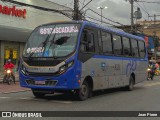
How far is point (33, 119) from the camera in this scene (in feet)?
31.2

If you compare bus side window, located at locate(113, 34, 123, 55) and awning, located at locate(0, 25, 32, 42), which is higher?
awning, located at locate(0, 25, 32, 42)

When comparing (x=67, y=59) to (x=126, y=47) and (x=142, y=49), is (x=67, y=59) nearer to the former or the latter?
(x=126, y=47)

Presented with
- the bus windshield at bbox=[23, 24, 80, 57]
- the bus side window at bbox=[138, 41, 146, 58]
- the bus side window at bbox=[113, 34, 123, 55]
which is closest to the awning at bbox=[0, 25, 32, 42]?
the bus side window at bbox=[138, 41, 146, 58]

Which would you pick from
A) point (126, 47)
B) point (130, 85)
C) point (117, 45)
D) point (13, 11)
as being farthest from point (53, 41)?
point (13, 11)

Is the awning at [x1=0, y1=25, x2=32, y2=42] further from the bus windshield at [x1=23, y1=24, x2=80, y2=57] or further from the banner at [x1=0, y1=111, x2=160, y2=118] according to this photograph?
the banner at [x1=0, y1=111, x2=160, y2=118]

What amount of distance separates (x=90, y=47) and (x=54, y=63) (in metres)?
2.02

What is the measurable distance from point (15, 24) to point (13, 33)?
2.54ft

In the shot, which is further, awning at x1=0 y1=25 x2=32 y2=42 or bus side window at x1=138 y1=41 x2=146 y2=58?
awning at x1=0 y1=25 x2=32 y2=42

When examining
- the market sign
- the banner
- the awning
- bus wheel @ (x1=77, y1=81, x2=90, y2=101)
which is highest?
the market sign

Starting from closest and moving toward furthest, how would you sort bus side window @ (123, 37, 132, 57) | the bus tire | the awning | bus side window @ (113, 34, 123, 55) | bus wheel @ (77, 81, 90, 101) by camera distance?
bus wheel @ (77, 81, 90, 101) < bus side window @ (113, 34, 123, 55) < bus side window @ (123, 37, 132, 57) < the bus tire < the awning

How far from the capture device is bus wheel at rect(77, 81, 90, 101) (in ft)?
45.4

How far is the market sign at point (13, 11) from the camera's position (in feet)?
97.3

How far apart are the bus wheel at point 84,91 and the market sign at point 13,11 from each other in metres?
17.0

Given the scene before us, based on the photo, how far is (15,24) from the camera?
3122 cm
